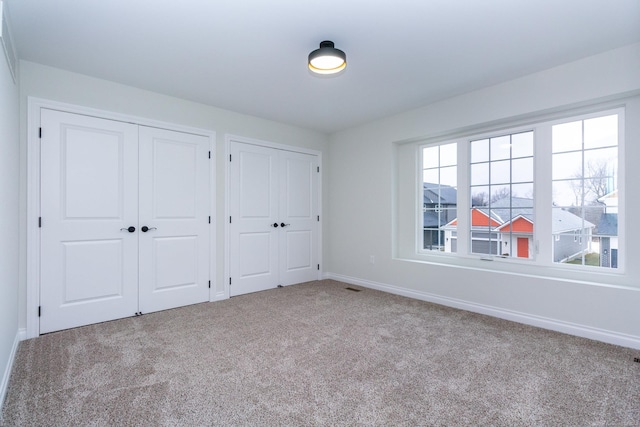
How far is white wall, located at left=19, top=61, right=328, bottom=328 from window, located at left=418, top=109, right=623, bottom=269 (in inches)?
86.7

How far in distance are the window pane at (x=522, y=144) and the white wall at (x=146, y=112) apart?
2.77m

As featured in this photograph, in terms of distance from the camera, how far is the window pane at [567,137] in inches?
120

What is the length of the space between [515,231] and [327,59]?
2.70m

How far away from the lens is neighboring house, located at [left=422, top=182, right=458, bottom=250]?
403 centimetres

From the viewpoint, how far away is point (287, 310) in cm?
358

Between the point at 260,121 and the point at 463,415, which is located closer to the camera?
the point at 463,415

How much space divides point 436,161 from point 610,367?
2.67 meters

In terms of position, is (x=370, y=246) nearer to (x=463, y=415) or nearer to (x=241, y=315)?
(x=241, y=315)

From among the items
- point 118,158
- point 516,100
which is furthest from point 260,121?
point 516,100

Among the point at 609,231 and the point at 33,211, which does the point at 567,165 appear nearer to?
the point at 609,231

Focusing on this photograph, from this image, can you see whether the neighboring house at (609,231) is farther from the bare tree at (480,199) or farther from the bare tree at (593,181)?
the bare tree at (480,199)

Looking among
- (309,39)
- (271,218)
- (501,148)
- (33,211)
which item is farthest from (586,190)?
(33,211)

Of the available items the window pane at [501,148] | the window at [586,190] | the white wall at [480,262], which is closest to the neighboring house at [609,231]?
the window at [586,190]

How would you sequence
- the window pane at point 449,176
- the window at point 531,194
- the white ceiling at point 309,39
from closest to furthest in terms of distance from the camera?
the white ceiling at point 309,39, the window at point 531,194, the window pane at point 449,176
